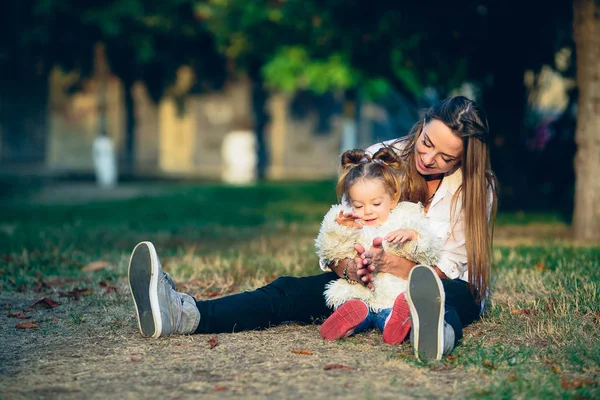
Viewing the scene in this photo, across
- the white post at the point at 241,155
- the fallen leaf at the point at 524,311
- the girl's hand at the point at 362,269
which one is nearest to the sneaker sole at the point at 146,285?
the girl's hand at the point at 362,269

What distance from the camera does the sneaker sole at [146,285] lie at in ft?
13.7

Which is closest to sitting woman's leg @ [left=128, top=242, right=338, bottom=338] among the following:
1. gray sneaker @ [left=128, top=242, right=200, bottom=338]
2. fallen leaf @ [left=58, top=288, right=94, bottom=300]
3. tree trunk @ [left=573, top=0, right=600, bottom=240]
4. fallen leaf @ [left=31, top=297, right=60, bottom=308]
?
gray sneaker @ [left=128, top=242, right=200, bottom=338]

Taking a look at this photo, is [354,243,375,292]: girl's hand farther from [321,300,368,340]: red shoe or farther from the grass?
the grass

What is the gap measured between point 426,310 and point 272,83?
75.6ft

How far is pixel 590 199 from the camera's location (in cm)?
906

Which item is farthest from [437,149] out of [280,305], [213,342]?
[213,342]

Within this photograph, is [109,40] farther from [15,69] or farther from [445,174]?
[445,174]

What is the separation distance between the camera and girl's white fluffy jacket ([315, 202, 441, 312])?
4.27 metres

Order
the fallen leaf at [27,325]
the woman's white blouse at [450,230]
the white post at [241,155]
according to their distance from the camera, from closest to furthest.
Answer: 1. the woman's white blouse at [450,230]
2. the fallen leaf at [27,325]
3. the white post at [241,155]

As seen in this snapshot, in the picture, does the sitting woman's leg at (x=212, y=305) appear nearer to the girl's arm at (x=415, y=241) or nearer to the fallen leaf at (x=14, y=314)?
the girl's arm at (x=415, y=241)

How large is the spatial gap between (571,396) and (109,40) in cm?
2257

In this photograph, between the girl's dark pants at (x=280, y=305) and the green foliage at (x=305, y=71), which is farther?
the green foliage at (x=305, y=71)

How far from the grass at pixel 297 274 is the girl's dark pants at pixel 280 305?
10 cm

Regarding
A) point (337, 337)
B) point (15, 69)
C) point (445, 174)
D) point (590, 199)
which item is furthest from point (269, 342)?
point (15, 69)
